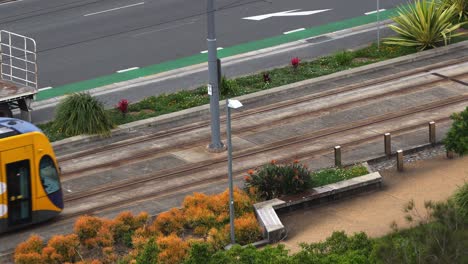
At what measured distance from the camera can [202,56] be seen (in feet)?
129

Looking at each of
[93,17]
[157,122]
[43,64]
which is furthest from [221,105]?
[93,17]

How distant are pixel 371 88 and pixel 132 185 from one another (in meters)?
9.28

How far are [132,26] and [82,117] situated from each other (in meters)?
10.1

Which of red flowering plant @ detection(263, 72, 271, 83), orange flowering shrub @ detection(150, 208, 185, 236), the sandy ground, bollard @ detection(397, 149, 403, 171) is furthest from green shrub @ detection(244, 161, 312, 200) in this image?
red flowering plant @ detection(263, 72, 271, 83)

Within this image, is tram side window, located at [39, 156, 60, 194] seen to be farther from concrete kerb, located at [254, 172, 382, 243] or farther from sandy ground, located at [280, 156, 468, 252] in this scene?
sandy ground, located at [280, 156, 468, 252]

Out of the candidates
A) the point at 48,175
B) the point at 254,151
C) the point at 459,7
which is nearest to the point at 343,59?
the point at 459,7

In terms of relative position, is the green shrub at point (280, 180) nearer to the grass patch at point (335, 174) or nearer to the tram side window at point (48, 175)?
the grass patch at point (335, 174)

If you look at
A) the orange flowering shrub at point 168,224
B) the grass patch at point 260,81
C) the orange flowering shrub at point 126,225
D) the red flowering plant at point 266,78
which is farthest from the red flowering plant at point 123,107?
the orange flowering shrub at point 168,224

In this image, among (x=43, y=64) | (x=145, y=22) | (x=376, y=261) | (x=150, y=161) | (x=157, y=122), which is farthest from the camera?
(x=145, y=22)

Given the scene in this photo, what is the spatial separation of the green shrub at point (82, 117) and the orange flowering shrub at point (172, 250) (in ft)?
28.8

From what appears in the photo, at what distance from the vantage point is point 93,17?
43.4 m

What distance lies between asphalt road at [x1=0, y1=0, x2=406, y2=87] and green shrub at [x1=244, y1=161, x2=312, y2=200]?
1161 centimetres

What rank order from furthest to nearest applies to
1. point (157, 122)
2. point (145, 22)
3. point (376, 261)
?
point (145, 22), point (157, 122), point (376, 261)

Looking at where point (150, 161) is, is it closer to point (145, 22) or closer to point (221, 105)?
point (221, 105)
